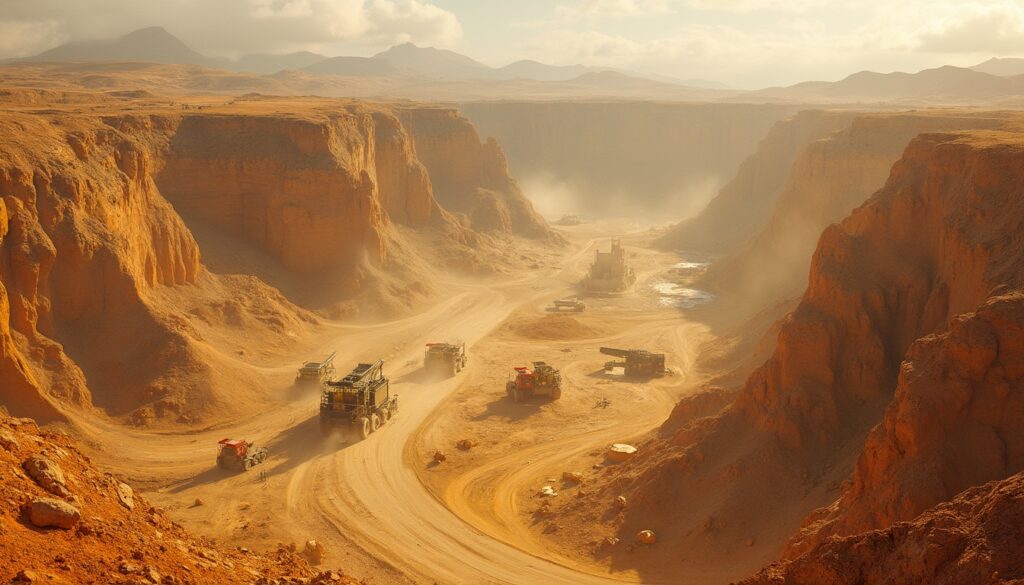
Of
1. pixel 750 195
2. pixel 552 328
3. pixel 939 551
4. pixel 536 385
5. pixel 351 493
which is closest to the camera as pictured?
pixel 939 551

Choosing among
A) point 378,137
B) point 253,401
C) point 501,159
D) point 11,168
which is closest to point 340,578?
point 253,401

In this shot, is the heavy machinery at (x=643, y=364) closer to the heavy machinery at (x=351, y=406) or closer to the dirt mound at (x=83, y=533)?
the heavy machinery at (x=351, y=406)

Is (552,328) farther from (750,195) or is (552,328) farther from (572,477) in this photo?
(750,195)

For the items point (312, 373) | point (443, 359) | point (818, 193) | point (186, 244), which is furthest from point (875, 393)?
point (818, 193)

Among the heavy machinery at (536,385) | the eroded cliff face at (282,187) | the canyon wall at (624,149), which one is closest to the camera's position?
the heavy machinery at (536,385)

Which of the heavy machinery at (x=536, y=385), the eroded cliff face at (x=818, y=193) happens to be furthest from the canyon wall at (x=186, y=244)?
the eroded cliff face at (x=818, y=193)

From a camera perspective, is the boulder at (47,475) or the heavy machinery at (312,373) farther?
the heavy machinery at (312,373)
